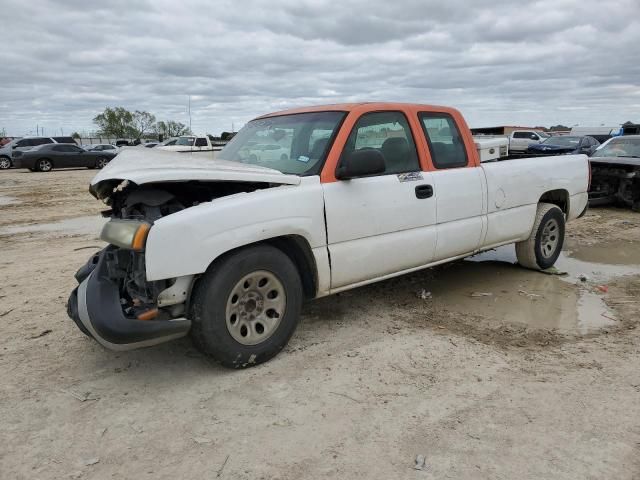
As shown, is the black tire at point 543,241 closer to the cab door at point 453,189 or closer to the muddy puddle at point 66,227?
the cab door at point 453,189

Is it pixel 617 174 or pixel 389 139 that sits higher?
pixel 389 139

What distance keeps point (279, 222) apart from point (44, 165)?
1064 inches

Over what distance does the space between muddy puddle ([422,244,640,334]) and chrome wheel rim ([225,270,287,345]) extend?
1988 millimetres

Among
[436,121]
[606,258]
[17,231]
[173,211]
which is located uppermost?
[436,121]

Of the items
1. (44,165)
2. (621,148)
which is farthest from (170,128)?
(621,148)

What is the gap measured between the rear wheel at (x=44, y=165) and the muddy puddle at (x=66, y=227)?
18.4 metres

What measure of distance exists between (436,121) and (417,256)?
1.37 meters

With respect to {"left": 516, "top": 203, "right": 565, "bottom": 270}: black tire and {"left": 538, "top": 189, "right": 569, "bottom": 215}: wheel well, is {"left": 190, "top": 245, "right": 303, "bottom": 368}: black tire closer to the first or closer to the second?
{"left": 516, "top": 203, "right": 565, "bottom": 270}: black tire

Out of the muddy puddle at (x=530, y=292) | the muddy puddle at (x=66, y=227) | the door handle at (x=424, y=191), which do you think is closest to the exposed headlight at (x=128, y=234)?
the door handle at (x=424, y=191)

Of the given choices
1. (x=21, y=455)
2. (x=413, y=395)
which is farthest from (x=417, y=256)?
(x=21, y=455)

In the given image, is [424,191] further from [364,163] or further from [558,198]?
[558,198]

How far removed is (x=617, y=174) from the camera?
1095cm

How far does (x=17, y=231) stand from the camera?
9.43 m

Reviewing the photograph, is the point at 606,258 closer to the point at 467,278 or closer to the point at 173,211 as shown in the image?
the point at 467,278
